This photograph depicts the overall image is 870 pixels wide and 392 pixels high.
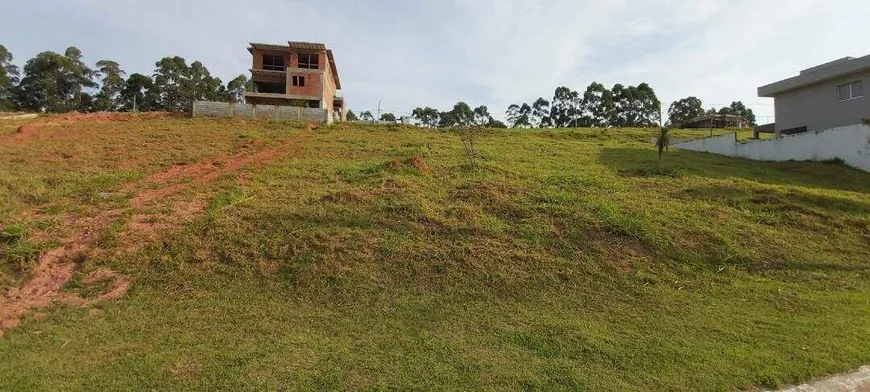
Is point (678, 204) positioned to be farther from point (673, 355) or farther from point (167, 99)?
point (167, 99)

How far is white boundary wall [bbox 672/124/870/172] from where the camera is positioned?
17.2 m

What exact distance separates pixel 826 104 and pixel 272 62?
98.9 ft

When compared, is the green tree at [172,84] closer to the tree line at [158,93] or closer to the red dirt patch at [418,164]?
the tree line at [158,93]

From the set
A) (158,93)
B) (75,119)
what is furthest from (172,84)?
(75,119)

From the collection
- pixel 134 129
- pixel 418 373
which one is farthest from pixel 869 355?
pixel 134 129

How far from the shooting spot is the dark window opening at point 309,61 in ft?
118

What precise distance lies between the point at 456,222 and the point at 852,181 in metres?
13.0

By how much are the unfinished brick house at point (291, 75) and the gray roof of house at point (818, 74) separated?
73.7ft

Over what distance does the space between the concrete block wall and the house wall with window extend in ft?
66.1

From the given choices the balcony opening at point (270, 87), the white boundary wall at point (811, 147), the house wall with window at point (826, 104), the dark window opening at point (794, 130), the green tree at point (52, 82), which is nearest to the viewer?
the white boundary wall at point (811, 147)

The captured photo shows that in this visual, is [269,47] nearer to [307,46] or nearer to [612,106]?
[307,46]

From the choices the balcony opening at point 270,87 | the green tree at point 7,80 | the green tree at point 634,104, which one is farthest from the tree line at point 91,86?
the green tree at point 634,104

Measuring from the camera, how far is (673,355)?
4.96 meters

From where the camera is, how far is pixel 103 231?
7961 millimetres
